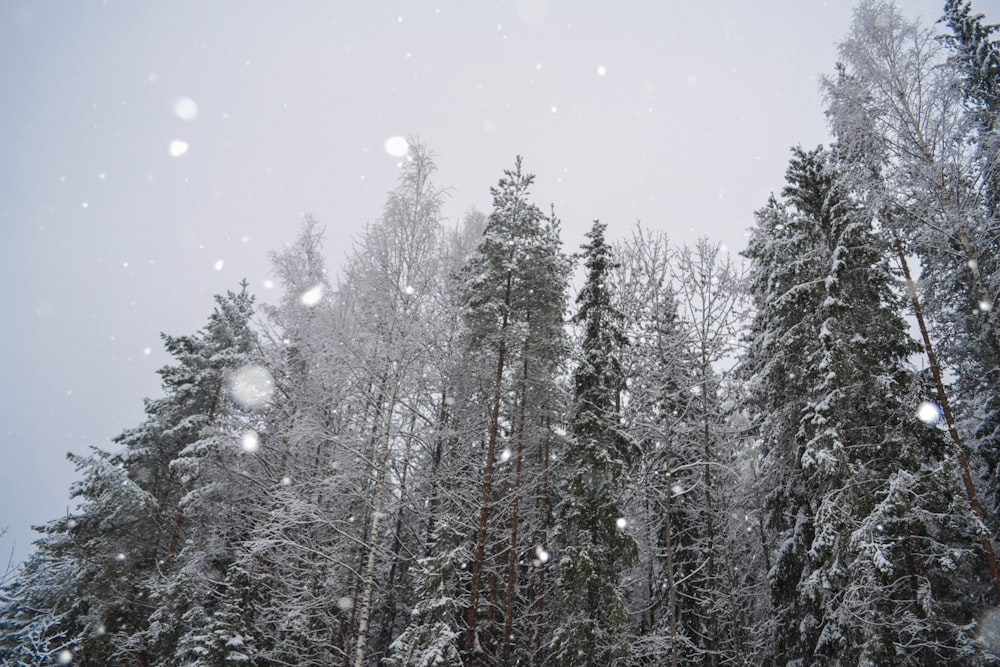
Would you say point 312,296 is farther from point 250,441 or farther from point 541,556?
point 541,556

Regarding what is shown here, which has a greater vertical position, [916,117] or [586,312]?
[916,117]

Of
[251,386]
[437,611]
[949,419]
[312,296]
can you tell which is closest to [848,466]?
[949,419]

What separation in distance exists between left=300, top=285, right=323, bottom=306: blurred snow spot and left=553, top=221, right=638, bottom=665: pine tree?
946 cm

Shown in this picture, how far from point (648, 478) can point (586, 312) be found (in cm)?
489

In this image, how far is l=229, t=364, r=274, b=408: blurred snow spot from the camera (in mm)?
18250

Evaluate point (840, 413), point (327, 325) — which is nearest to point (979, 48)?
point (840, 413)

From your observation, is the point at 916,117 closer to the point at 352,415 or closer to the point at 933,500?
the point at 933,500

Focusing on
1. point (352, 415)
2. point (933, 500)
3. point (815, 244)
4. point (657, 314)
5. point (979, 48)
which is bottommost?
point (933, 500)

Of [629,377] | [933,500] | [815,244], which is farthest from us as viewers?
[629,377]

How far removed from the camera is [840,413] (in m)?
12.7

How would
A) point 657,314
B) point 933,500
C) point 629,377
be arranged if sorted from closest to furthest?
point 933,500, point 657,314, point 629,377


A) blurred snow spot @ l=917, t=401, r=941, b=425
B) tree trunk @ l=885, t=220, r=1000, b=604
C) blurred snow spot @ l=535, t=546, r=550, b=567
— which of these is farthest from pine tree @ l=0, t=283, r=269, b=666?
tree trunk @ l=885, t=220, r=1000, b=604

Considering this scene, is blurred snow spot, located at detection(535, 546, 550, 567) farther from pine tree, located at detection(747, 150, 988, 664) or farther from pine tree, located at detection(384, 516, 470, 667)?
pine tree, located at detection(747, 150, 988, 664)

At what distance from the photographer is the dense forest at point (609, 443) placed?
1191 cm
